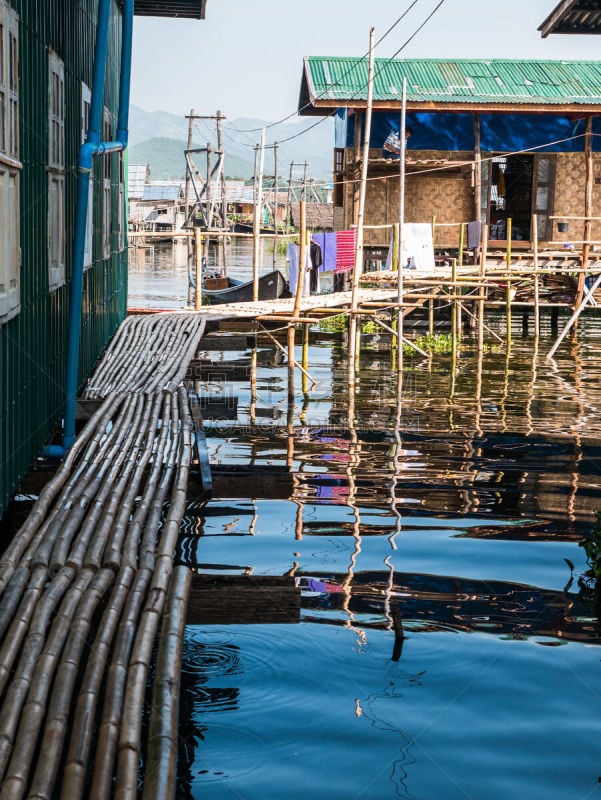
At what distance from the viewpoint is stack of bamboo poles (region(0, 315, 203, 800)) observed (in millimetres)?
3236

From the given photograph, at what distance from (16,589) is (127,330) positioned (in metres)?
7.96

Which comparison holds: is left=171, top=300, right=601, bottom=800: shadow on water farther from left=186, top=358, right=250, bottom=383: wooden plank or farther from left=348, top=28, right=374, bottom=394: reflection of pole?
left=348, top=28, right=374, bottom=394: reflection of pole

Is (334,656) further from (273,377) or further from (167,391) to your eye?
(273,377)

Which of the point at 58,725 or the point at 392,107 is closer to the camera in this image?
the point at 58,725

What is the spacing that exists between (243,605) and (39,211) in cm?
346

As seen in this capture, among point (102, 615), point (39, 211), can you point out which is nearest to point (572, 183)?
point (39, 211)

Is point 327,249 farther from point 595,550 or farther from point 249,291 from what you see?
point 595,550

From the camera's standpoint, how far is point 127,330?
12016mm

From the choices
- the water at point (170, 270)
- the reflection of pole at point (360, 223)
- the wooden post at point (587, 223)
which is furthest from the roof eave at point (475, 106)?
the water at point (170, 270)

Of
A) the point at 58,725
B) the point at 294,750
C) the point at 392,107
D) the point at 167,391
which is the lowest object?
the point at 294,750

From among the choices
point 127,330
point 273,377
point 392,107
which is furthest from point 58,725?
point 392,107

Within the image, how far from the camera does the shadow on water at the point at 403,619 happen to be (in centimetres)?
436

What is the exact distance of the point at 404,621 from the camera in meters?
5.91

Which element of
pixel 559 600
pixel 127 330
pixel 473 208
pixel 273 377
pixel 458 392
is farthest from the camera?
pixel 473 208
